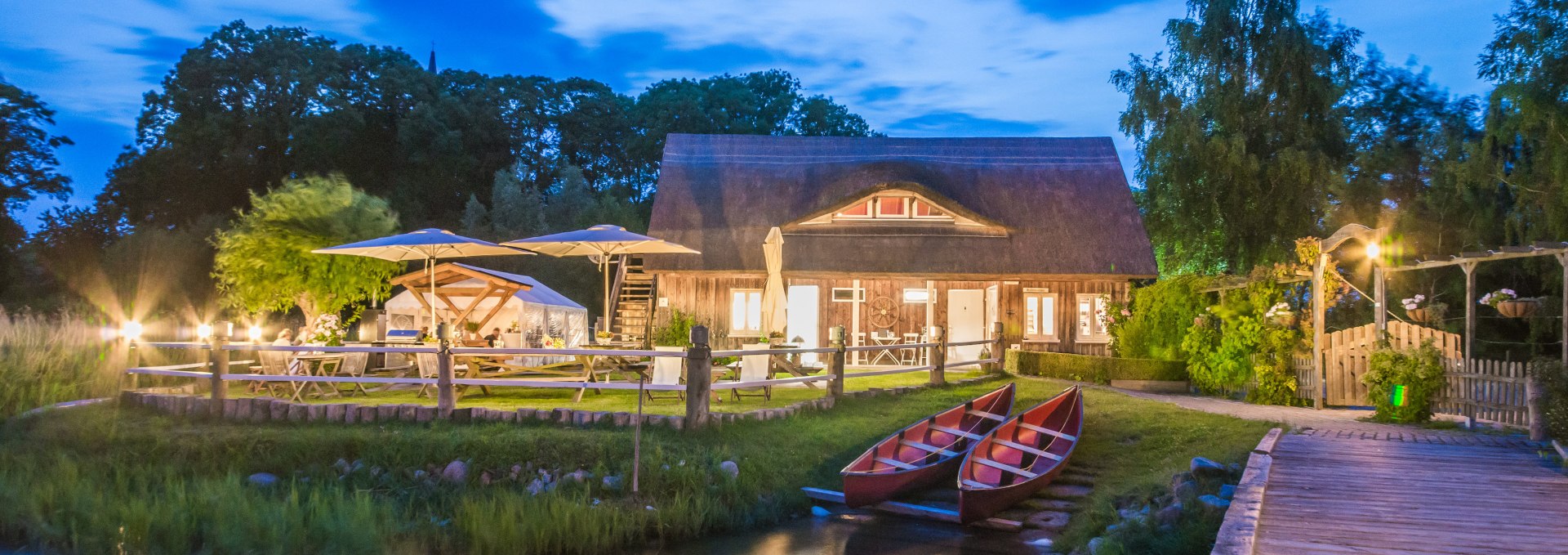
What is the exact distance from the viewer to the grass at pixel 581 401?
41.9 feet

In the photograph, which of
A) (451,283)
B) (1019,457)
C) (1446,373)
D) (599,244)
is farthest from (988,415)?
(451,283)

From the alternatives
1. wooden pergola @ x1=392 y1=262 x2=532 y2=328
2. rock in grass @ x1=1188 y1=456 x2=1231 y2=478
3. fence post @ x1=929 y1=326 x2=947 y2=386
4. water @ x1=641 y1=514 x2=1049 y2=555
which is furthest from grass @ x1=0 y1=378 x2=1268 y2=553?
fence post @ x1=929 y1=326 x2=947 y2=386

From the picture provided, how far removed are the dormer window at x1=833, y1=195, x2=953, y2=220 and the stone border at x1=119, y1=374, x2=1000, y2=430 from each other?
10305mm

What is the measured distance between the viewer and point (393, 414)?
12.2 metres

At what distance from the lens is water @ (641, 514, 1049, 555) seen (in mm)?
9609

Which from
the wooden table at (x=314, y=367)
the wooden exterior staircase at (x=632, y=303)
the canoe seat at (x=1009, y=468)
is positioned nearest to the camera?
the canoe seat at (x=1009, y=468)

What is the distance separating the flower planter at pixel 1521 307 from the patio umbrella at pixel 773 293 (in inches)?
393

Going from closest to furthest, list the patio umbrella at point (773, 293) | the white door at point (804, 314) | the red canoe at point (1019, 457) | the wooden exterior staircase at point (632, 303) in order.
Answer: the red canoe at point (1019, 457) < the patio umbrella at point (773, 293) < the white door at point (804, 314) < the wooden exterior staircase at point (632, 303)

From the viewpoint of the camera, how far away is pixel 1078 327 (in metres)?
22.5

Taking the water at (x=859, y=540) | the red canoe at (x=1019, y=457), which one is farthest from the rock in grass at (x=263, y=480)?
the red canoe at (x=1019, y=457)

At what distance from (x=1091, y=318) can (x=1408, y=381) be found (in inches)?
388

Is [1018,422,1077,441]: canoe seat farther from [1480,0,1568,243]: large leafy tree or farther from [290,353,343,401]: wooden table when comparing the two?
[1480,0,1568,243]: large leafy tree

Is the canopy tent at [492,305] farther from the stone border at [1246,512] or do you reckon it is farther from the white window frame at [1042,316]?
the stone border at [1246,512]

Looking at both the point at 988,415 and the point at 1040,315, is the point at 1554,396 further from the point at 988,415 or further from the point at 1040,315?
the point at 1040,315
